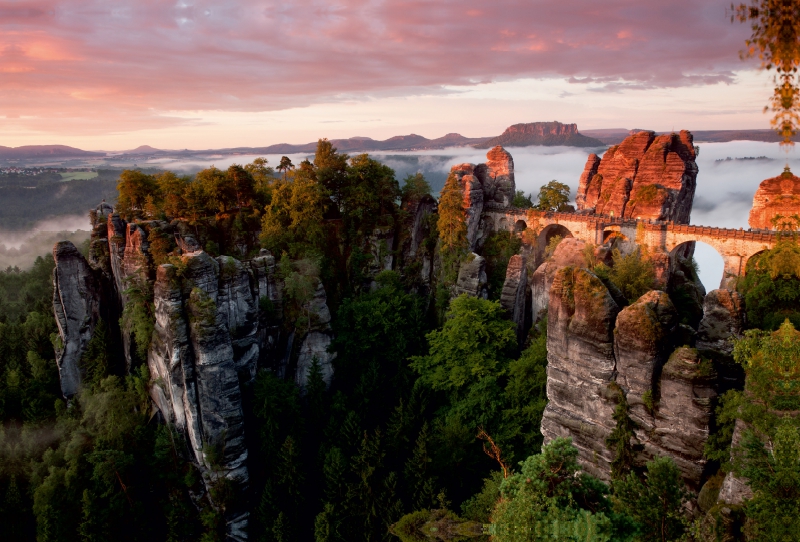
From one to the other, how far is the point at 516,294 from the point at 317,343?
14.8m

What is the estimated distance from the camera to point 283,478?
26.3 m

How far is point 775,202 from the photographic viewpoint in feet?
113

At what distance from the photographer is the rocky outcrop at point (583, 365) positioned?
19.6m

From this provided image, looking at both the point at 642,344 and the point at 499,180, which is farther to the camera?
the point at 499,180

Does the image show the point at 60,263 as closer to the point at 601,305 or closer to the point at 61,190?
the point at 601,305

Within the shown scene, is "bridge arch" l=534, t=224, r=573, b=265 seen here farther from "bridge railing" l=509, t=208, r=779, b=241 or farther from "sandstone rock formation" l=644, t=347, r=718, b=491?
"sandstone rock formation" l=644, t=347, r=718, b=491

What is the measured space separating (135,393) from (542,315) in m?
26.2

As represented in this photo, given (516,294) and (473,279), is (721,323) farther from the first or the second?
(473,279)

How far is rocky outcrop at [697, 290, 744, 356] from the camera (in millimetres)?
18719

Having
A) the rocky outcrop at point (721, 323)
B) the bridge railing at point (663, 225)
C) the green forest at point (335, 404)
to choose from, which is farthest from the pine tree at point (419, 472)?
the bridge railing at point (663, 225)

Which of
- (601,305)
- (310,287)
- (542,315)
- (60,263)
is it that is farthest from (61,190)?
(601,305)

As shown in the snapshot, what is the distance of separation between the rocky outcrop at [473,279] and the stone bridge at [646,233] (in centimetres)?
857

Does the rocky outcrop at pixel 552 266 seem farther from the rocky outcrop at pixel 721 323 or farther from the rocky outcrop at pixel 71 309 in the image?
the rocky outcrop at pixel 71 309

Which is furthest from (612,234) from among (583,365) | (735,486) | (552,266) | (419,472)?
(735,486)
